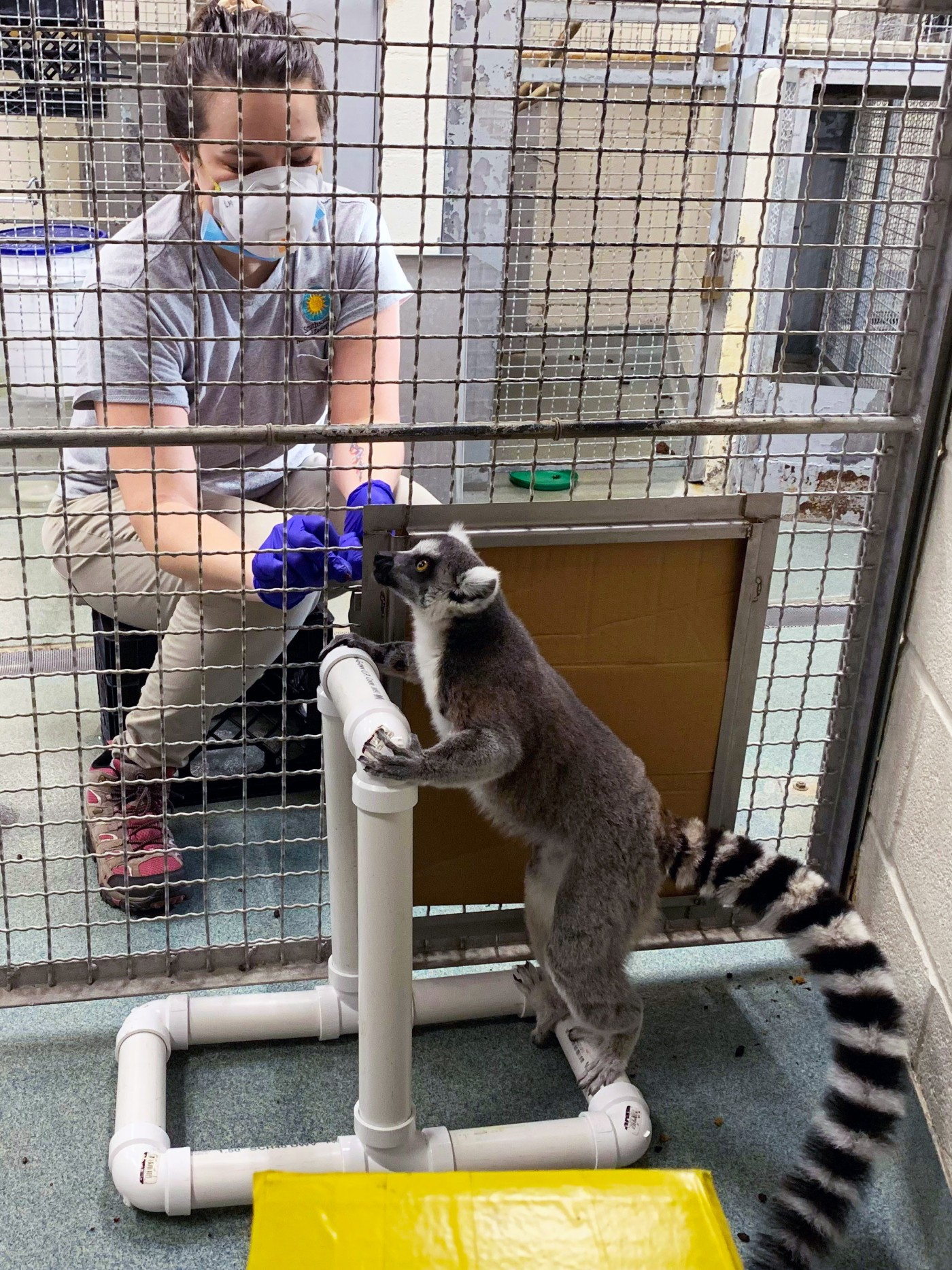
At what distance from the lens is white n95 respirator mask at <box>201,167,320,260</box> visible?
1.45 m

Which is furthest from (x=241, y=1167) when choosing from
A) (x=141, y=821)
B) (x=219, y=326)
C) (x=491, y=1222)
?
(x=219, y=326)

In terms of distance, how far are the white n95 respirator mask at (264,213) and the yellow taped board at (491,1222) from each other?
1.11 m

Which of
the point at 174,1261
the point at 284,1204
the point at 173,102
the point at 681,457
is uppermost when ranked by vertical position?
the point at 173,102

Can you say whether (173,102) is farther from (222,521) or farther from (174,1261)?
(174,1261)

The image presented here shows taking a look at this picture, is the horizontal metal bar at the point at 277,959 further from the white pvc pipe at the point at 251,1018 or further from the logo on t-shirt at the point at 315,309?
the logo on t-shirt at the point at 315,309

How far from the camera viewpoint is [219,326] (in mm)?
1841

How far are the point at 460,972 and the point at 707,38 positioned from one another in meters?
3.15

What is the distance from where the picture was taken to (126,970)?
5.82ft

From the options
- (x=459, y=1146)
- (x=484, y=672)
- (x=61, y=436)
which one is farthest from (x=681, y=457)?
(x=459, y=1146)

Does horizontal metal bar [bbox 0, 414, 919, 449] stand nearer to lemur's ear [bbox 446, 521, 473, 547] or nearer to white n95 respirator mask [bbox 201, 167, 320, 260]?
lemur's ear [bbox 446, 521, 473, 547]

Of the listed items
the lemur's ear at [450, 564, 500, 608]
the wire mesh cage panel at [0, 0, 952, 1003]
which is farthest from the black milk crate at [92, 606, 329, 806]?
the lemur's ear at [450, 564, 500, 608]

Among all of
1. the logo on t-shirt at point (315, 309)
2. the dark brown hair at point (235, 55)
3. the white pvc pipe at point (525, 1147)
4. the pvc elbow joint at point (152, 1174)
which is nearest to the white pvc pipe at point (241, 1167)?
the pvc elbow joint at point (152, 1174)

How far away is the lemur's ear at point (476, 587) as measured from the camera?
56.1 inches

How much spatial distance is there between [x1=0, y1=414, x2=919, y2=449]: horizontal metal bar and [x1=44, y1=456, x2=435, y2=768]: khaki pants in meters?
0.37
